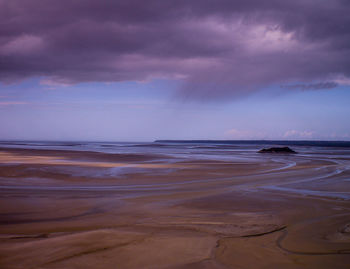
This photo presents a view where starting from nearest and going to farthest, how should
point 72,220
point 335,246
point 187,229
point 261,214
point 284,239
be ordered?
point 335,246, point 284,239, point 187,229, point 72,220, point 261,214

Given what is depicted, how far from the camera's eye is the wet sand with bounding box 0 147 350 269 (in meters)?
4.43

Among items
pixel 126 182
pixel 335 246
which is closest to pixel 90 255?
pixel 335 246

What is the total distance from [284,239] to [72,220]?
488cm

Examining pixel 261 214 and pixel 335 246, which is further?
pixel 261 214

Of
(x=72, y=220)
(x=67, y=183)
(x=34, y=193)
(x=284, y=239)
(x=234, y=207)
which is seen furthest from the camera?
(x=67, y=183)

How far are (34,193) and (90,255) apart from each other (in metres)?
6.62

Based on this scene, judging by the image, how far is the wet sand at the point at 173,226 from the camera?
174 inches

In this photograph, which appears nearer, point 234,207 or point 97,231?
point 97,231

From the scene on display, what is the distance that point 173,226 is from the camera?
20.3ft

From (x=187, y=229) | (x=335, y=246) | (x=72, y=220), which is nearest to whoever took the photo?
(x=335, y=246)

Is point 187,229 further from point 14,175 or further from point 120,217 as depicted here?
point 14,175

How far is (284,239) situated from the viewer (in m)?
5.42

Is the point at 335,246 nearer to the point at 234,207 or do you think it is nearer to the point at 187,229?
the point at 187,229

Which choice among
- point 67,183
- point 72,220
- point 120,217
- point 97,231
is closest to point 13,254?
point 97,231
